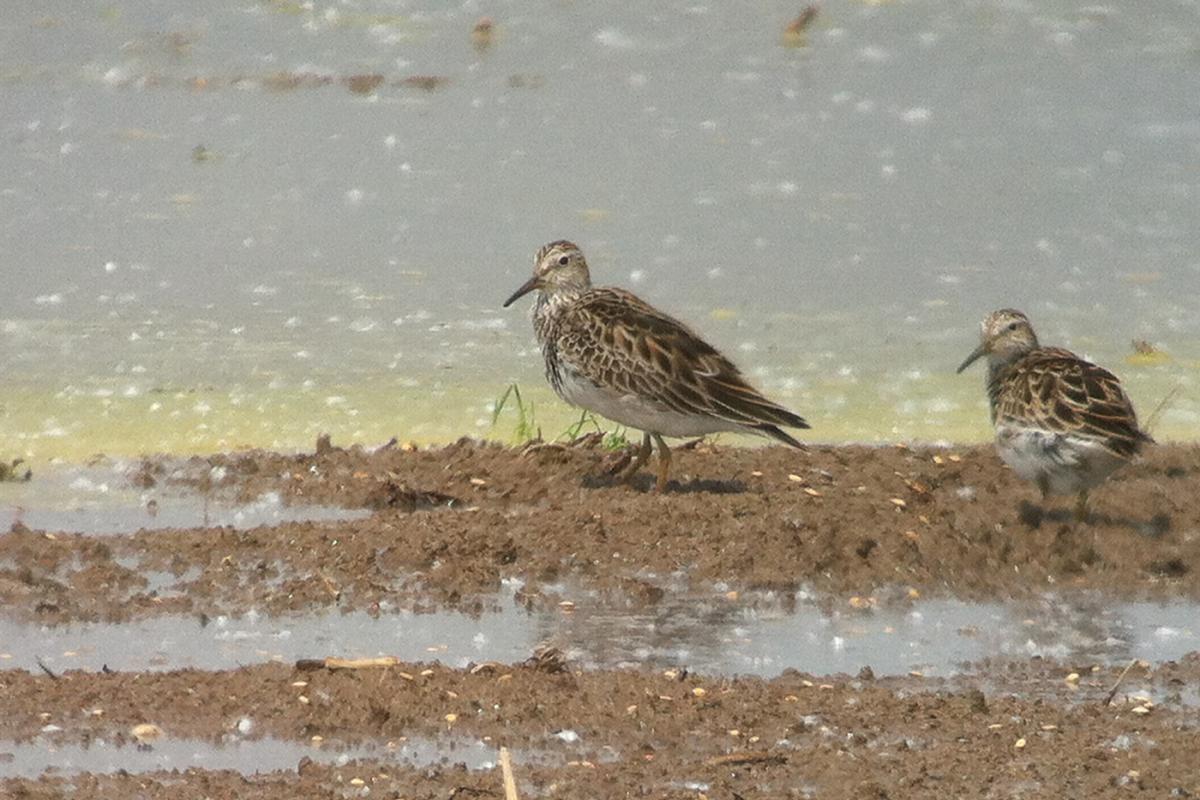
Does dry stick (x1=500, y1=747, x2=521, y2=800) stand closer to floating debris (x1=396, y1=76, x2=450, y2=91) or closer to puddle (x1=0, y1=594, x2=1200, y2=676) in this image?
puddle (x1=0, y1=594, x2=1200, y2=676)

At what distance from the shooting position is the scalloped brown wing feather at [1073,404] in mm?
9328

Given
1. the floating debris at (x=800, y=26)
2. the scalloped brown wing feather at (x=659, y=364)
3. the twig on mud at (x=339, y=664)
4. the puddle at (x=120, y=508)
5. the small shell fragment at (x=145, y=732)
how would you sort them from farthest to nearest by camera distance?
the floating debris at (x=800, y=26)
the scalloped brown wing feather at (x=659, y=364)
the puddle at (x=120, y=508)
the twig on mud at (x=339, y=664)
the small shell fragment at (x=145, y=732)

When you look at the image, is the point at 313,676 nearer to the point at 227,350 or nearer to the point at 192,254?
the point at 227,350

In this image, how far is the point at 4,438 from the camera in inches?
434

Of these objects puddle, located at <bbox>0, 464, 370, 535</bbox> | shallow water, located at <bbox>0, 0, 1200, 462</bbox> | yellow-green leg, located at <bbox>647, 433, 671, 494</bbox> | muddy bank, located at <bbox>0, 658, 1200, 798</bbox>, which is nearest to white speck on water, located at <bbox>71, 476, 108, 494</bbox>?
puddle, located at <bbox>0, 464, 370, 535</bbox>

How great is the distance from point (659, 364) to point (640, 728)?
3939 millimetres

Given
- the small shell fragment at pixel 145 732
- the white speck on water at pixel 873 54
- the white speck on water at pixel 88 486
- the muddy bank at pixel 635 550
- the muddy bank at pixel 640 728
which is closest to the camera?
the muddy bank at pixel 640 728

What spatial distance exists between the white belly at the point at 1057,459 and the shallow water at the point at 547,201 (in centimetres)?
167

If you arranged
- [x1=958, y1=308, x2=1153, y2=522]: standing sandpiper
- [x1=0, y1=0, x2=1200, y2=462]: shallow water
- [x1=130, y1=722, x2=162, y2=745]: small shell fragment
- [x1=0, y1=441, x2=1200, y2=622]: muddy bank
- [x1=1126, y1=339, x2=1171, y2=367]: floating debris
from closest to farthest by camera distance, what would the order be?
[x1=130, y1=722, x2=162, y2=745]: small shell fragment → [x1=0, y1=441, x2=1200, y2=622]: muddy bank → [x1=958, y1=308, x2=1153, y2=522]: standing sandpiper → [x1=0, y1=0, x2=1200, y2=462]: shallow water → [x1=1126, y1=339, x2=1171, y2=367]: floating debris

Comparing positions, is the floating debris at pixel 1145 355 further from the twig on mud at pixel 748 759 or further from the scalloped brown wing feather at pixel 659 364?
the twig on mud at pixel 748 759

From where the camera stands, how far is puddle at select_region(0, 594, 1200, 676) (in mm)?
7578

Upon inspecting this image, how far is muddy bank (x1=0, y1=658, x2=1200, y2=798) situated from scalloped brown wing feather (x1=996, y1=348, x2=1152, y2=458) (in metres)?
2.07

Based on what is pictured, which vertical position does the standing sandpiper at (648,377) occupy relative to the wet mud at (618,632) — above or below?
above

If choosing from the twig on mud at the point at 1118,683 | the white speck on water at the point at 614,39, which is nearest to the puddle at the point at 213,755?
the twig on mud at the point at 1118,683
